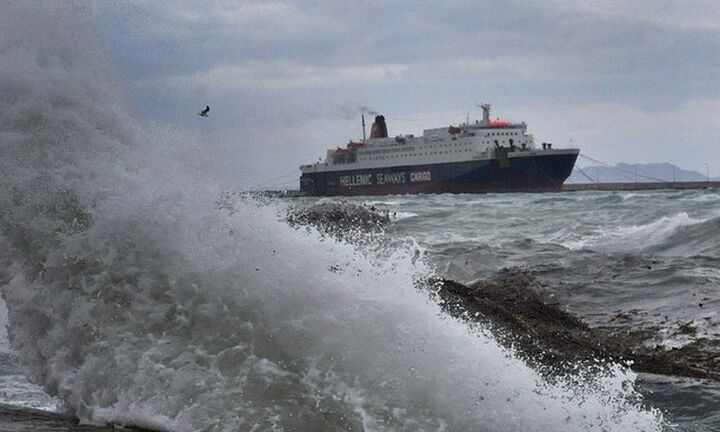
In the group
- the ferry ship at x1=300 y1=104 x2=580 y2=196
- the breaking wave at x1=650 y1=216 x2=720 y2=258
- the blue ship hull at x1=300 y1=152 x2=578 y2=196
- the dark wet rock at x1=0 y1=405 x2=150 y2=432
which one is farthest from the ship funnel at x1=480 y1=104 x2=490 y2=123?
the dark wet rock at x1=0 y1=405 x2=150 y2=432

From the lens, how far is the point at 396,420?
5.02m

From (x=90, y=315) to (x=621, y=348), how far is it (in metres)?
6.55

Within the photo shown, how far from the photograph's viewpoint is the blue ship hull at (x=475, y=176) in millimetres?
76188

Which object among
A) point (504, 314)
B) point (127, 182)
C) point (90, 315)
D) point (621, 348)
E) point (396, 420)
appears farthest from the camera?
point (504, 314)

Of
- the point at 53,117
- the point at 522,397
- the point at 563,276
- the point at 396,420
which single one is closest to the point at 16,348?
the point at 53,117

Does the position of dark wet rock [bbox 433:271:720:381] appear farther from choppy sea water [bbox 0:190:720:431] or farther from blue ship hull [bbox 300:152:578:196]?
blue ship hull [bbox 300:152:578:196]

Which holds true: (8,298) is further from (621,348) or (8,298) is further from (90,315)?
(621,348)

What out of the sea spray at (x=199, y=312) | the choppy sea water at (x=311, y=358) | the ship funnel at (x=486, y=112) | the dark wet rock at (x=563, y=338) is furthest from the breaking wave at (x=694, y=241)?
the ship funnel at (x=486, y=112)

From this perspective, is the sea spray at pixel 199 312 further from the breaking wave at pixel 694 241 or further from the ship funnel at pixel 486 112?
the ship funnel at pixel 486 112

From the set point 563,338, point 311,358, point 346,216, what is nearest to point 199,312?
point 311,358

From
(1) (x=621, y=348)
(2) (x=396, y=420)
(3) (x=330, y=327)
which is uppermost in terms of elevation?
(3) (x=330, y=327)

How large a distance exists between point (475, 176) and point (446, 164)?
162 inches

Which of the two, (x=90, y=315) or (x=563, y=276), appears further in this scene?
(x=563, y=276)

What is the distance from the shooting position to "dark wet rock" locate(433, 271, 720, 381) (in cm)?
851
